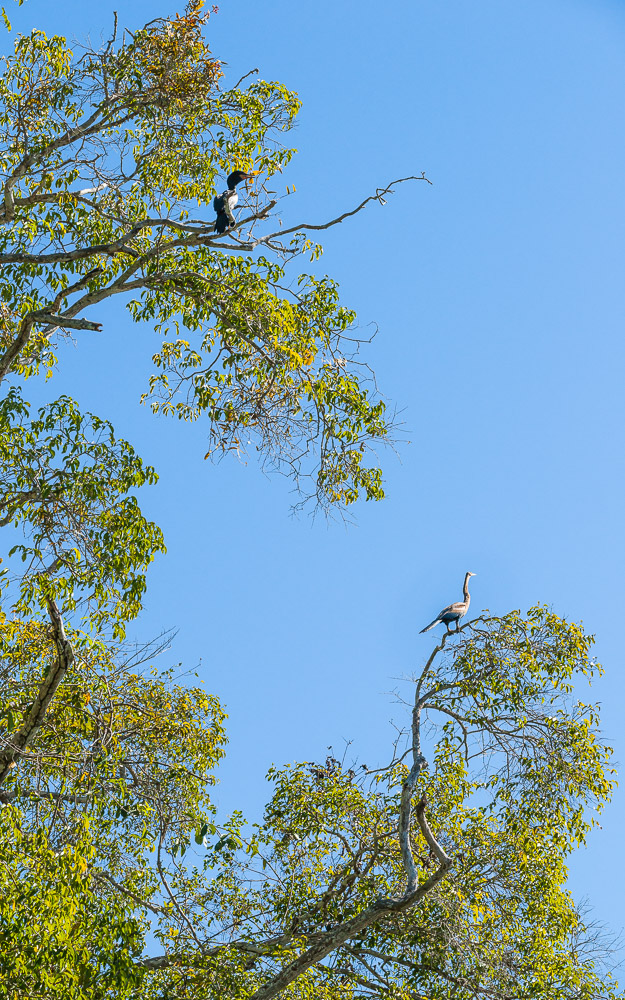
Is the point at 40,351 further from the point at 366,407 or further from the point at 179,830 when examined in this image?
the point at 179,830

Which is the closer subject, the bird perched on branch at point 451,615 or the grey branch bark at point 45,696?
the grey branch bark at point 45,696

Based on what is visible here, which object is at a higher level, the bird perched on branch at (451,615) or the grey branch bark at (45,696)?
the bird perched on branch at (451,615)

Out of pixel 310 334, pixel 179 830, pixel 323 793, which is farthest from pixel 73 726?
pixel 310 334

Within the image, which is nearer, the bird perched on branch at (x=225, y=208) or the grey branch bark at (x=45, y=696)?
the grey branch bark at (x=45, y=696)

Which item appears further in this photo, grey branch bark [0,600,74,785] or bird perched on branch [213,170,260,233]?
bird perched on branch [213,170,260,233]

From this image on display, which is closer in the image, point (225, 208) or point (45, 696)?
point (45, 696)

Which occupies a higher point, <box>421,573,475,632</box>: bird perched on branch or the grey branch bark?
<box>421,573,475,632</box>: bird perched on branch

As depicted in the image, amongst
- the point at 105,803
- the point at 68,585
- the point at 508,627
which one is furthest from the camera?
the point at 508,627

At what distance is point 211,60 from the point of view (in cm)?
1032

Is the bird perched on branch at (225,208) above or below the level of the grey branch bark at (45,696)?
above

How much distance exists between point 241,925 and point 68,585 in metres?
3.74

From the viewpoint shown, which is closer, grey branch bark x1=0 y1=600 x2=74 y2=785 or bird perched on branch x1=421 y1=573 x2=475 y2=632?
grey branch bark x1=0 y1=600 x2=74 y2=785

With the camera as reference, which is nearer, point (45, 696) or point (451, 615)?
point (45, 696)

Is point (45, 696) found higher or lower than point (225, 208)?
lower
